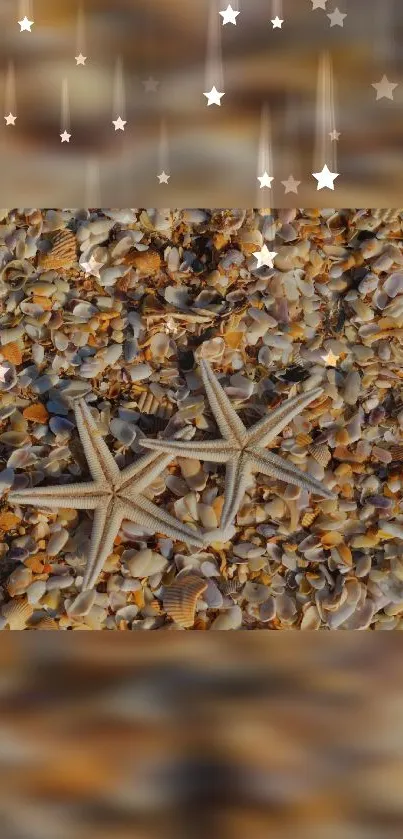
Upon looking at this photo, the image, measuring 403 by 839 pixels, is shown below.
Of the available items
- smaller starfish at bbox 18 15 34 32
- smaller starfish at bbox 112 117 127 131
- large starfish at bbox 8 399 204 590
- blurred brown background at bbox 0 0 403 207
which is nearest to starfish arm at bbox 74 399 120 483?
large starfish at bbox 8 399 204 590

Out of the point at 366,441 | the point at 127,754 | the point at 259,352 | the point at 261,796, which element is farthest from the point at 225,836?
the point at 259,352

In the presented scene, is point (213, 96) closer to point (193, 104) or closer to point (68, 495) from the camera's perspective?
point (193, 104)

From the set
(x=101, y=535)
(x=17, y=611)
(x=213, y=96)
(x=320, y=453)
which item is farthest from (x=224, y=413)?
(x=213, y=96)

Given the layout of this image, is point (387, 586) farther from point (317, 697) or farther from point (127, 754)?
point (127, 754)

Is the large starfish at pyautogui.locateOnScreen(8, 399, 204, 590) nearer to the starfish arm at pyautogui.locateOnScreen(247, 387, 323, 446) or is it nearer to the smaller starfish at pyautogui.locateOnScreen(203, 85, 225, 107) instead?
the starfish arm at pyautogui.locateOnScreen(247, 387, 323, 446)

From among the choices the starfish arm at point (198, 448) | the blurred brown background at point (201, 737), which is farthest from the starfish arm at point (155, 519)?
the blurred brown background at point (201, 737)

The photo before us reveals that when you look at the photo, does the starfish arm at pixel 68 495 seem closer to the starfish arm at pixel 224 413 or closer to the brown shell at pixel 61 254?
the starfish arm at pixel 224 413
